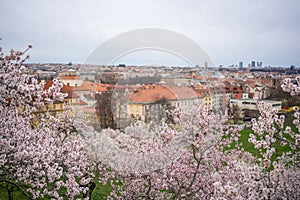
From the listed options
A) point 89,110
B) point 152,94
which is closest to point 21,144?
point 89,110

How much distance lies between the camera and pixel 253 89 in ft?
208

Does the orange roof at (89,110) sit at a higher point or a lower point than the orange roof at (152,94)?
lower

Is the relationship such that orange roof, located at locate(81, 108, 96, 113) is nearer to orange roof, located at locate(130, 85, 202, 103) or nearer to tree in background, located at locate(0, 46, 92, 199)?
orange roof, located at locate(130, 85, 202, 103)

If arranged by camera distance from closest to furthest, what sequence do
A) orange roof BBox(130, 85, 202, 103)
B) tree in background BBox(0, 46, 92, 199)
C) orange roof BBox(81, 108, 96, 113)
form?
tree in background BBox(0, 46, 92, 199), orange roof BBox(130, 85, 202, 103), orange roof BBox(81, 108, 96, 113)

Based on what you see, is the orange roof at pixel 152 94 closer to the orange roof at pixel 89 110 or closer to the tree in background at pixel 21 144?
the orange roof at pixel 89 110

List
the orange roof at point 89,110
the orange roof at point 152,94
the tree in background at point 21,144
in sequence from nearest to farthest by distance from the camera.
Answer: the tree in background at point 21,144, the orange roof at point 152,94, the orange roof at point 89,110

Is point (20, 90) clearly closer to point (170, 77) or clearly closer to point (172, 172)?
point (172, 172)

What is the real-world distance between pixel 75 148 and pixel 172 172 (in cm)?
239

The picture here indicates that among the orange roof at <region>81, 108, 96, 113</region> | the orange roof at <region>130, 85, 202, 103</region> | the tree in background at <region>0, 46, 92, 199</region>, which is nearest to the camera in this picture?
the tree in background at <region>0, 46, 92, 199</region>

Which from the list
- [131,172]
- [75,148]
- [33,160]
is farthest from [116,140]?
[33,160]

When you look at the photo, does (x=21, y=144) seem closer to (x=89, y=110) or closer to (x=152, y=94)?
(x=89, y=110)

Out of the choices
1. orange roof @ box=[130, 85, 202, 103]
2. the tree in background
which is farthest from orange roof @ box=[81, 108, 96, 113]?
the tree in background

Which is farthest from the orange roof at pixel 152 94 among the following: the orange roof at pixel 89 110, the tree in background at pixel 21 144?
the tree in background at pixel 21 144

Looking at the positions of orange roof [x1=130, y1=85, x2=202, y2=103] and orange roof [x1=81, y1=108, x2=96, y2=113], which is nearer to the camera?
orange roof [x1=130, y1=85, x2=202, y2=103]
